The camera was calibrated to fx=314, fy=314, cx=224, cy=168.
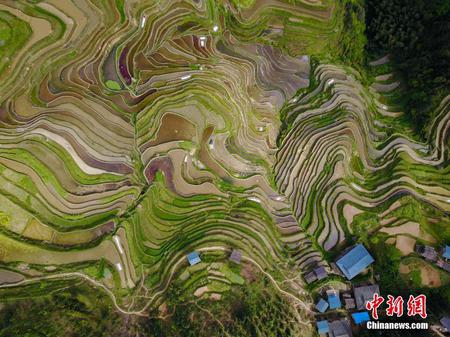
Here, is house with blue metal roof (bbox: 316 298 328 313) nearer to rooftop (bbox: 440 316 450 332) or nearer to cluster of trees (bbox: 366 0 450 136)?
rooftop (bbox: 440 316 450 332)

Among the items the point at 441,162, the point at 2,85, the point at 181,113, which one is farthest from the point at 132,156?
the point at 441,162

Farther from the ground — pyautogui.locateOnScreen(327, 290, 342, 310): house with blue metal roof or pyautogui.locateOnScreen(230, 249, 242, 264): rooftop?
pyautogui.locateOnScreen(230, 249, 242, 264): rooftop

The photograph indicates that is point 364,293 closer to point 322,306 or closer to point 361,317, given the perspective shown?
point 361,317

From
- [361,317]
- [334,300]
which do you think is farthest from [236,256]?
[361,317]

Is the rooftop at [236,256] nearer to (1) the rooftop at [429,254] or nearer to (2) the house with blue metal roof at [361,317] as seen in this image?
(2) the house with blue metal roof at [361,317]

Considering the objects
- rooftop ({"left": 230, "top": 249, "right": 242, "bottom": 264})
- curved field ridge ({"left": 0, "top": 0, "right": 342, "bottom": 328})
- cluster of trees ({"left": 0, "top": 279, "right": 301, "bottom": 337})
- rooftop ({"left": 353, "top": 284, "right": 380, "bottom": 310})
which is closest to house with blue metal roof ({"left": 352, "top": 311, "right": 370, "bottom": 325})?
rooftop ({"left": 353, "top": 284, "right": 380, "bottom": 310})

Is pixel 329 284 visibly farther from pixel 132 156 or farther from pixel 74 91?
pixel 74 91
